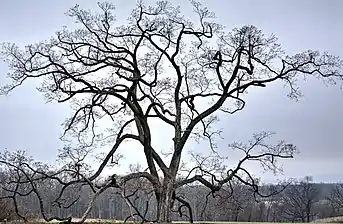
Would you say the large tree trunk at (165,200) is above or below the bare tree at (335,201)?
above

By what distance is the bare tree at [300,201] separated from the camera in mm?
61588

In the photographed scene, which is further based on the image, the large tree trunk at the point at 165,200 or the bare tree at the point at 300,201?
the bare tree at the point at 300,201

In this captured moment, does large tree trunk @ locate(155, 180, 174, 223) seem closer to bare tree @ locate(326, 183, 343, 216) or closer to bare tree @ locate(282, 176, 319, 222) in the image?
bare tree @ locate(282, 176, 319, 222)

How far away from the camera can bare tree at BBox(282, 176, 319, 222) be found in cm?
6159

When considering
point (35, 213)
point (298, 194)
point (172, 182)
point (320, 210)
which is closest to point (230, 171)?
point (172, 182)

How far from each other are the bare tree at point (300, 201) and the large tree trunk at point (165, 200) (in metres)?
42.1

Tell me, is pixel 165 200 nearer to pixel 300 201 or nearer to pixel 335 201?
pixel 300 201

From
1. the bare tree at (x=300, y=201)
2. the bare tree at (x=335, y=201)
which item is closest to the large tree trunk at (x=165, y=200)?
the bare tree at (x=300, y=201)

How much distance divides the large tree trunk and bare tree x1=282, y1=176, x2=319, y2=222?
1657 inches

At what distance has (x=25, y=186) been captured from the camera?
75.2 ft

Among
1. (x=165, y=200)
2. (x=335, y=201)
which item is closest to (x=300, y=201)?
(x=335, y=201)

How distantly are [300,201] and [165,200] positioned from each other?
1786 inches

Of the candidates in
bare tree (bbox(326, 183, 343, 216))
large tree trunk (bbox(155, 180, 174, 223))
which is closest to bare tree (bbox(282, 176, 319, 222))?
bare tree (bbox(326, 183, 343, 216))

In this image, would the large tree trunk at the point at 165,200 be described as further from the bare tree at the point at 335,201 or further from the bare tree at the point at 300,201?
the bare tree at the point at 335,201
